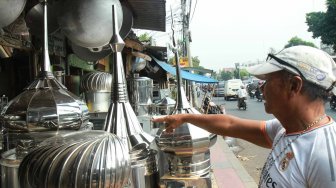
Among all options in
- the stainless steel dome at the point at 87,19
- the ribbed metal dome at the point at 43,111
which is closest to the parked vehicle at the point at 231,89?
the stainless steel dome at the point at 87,19

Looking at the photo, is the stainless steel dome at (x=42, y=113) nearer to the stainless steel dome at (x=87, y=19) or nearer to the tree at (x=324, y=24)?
the stainless steel dome at (x=87, y=19)

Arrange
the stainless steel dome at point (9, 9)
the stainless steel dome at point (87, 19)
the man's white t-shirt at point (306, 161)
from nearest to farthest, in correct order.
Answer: the man's white t-shirt at point (306, 161) → the stainless steel dome at point (9, 9) → the stainless steel dome at point (87, 19)

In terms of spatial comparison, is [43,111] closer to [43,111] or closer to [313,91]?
[43,111]

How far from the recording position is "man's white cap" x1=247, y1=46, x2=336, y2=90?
1431 millimetres

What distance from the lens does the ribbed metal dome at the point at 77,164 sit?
108 centimetres

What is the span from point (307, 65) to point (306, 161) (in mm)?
388

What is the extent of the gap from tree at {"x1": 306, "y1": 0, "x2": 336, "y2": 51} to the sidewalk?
57.4 ft

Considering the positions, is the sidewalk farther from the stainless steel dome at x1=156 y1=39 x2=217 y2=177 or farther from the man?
the man

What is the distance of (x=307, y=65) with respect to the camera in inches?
56.9

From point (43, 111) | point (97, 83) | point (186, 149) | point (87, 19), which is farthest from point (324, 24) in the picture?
point (43, 111)

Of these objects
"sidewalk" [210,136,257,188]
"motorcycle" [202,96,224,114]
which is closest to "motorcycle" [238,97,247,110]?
"motorcycle" [202,96,224,114]

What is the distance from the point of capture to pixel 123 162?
1194 millimetres

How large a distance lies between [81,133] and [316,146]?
0.90m

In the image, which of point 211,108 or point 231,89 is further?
point 231,89
